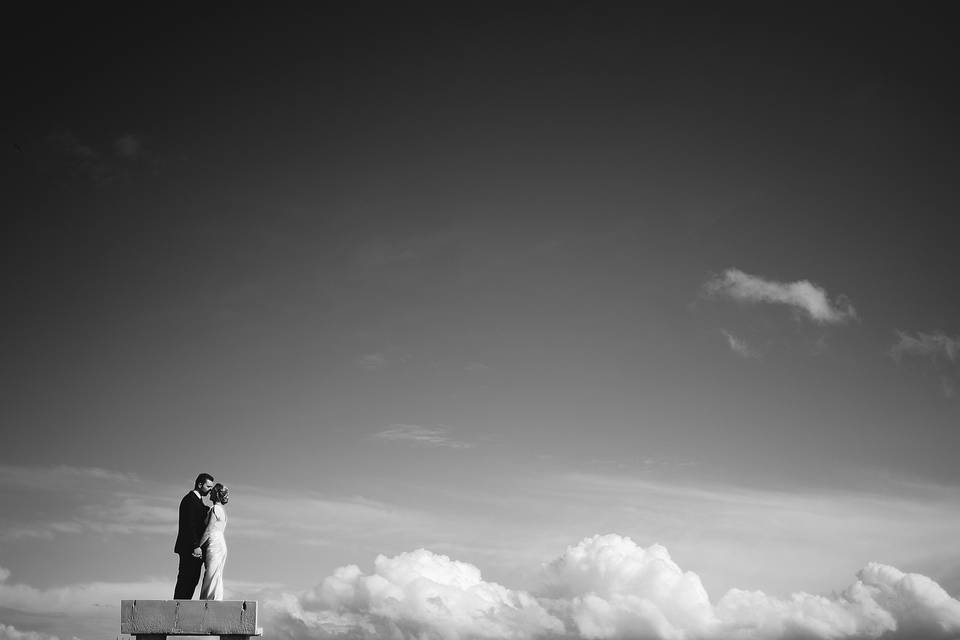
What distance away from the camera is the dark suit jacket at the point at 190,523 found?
25947 millimetres

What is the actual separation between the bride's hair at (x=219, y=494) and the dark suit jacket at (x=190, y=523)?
47cm

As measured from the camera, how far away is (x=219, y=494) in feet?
86.8

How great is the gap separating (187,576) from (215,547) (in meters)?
1.28

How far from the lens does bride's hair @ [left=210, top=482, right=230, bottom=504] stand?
26.4 m

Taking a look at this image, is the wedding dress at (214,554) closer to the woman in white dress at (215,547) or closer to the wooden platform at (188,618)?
the woman in white dress at (215,547)

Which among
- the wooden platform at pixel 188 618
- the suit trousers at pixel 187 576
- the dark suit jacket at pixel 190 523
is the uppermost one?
the dark suit jacket at pixel 190 523

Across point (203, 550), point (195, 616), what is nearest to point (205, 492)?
point (203, 550)

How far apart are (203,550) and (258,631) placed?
3975 mm

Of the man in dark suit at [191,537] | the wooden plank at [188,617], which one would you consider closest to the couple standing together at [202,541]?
the man in dark suit at [191,537]

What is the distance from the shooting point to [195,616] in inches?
924

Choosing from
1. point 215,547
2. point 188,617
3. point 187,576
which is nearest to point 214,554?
point 215,547

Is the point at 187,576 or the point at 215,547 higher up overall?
the point at 215,547

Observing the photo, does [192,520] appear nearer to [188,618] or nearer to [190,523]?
[190,523]

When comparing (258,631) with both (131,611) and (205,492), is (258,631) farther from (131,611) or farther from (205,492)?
(205,492)
